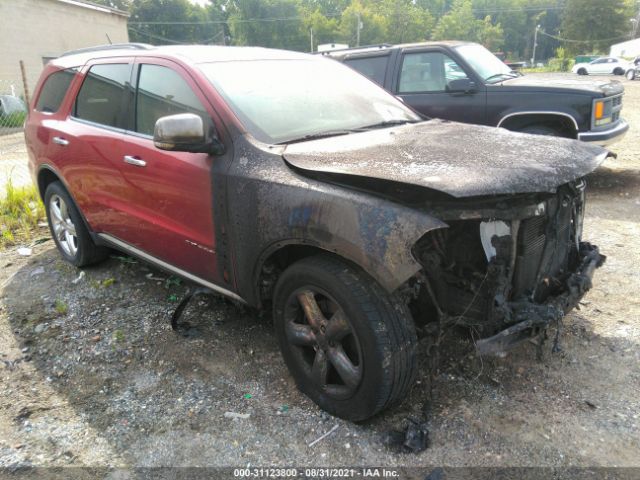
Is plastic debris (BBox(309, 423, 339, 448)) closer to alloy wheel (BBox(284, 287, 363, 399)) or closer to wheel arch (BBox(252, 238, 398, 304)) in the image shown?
alloy wheel (BBox(284, 287, 363, 399))

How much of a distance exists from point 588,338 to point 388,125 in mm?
1893

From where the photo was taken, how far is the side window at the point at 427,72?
22.7ft

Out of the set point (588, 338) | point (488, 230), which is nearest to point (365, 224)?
point (488, 230)

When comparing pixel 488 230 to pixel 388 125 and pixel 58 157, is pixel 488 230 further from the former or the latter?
pixel 58 157

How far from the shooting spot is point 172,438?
261 centimetres

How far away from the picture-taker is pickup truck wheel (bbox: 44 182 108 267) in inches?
174

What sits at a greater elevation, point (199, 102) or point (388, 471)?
point (199, 102)

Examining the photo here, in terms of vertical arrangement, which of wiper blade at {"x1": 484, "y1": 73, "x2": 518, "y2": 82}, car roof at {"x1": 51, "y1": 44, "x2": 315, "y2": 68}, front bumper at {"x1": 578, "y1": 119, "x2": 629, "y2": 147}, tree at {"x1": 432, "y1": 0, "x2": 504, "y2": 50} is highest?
tree at {"x1": 432, "y1": 0, "x2": 504, "y2": 50}

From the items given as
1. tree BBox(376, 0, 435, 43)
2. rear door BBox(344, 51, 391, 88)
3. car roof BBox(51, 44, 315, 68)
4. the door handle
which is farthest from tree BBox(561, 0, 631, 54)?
the door handle

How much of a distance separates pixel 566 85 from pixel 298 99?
4596 millimetres

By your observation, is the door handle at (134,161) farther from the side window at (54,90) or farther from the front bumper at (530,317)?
the front bumper at (530,317)

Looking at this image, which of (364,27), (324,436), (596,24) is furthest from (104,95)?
(596,24)

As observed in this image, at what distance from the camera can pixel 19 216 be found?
20.5 ft

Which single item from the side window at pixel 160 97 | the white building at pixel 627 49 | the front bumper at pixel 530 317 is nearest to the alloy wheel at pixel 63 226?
the side window at pixel 160 97
